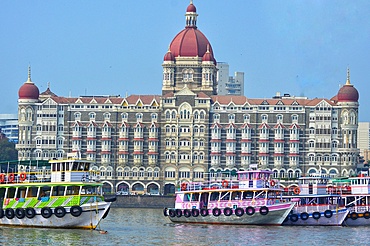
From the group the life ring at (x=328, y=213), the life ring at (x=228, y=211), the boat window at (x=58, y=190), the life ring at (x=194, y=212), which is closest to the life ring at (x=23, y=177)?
the boat window at (x=58, y=190)

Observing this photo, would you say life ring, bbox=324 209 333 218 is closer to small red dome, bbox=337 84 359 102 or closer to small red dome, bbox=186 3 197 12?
small red dome, bbox=337 84 359 102

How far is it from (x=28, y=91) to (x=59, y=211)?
84900 mm

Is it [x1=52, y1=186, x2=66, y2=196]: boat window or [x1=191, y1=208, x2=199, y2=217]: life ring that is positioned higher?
[x1=52, y1=186, x2=66, y2=196]: boat window

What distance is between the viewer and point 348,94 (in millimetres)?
175250

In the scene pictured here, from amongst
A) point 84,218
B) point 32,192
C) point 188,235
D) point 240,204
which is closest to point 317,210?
point 240,204

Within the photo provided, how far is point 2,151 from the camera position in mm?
199500

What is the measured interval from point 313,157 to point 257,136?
29.7 feet

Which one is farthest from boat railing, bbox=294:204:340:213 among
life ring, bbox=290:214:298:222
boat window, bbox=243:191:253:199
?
boat window, bbox=243:191:253:199

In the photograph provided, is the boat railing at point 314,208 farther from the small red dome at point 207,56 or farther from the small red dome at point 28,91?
the small red dome at point 28,91

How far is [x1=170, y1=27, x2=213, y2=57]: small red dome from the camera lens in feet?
595

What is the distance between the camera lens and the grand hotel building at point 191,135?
17562cm

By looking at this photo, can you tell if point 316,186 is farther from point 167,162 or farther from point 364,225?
point 167,162

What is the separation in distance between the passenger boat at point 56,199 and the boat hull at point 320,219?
20540mm

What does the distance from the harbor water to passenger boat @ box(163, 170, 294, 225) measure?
1.67m
